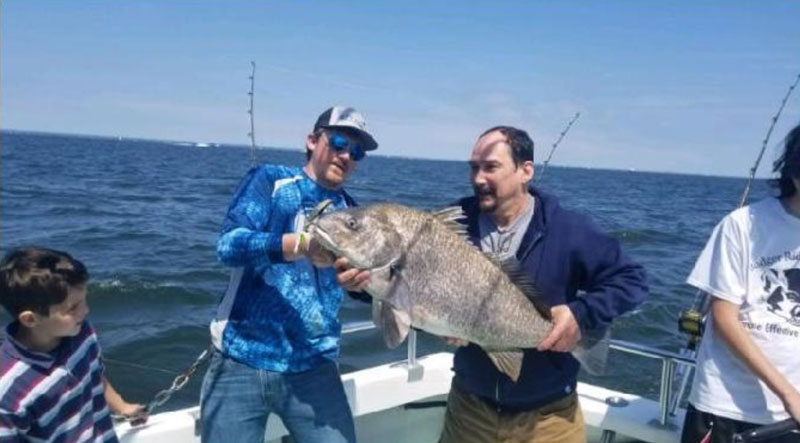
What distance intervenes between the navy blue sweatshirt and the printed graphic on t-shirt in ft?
1.68

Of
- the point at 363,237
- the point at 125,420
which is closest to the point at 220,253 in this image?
the point at 363,237

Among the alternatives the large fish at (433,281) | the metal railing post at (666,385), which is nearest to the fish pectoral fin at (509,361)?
the large fish at (433,281)

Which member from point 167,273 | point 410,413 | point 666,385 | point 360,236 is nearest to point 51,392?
point 360,236

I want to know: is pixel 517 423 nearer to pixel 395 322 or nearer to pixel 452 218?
pixel 395 322

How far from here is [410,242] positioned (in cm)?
294

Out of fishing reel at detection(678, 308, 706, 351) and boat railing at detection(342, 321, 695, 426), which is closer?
fishing reel at detection(678, 308, 706, 351)

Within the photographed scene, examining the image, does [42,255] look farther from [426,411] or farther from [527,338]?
[426,411]

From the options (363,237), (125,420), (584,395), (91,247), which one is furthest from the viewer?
(91,247)

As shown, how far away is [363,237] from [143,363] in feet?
24.1

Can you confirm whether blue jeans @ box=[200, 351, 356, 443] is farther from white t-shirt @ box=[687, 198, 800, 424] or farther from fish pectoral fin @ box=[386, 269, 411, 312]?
white t-shirt @ box=[687, 198, 800, 424]

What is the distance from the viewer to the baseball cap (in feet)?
10.2

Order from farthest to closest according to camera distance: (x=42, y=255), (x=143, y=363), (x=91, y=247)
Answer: (x=91, y=247)
(x=143, y=363)
(x=42, y=255)

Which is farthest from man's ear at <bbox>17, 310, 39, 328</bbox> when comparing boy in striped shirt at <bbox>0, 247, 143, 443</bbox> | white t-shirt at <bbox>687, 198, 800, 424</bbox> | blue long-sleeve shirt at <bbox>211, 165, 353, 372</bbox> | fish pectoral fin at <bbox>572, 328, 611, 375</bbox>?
white t-shirt at <bbox>687, 198, 800, 424</bbox>

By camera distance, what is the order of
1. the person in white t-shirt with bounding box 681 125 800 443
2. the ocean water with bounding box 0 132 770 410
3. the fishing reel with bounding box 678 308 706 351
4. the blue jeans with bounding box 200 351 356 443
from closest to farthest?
the person in white t-shirt with bounding box 681 125 800 443 → the blue jeans with bounding box 200 351 356 443 → the fishing reel with bounding box 678 308 706 351 → the ocean water with bounding box 0 132 770 410
